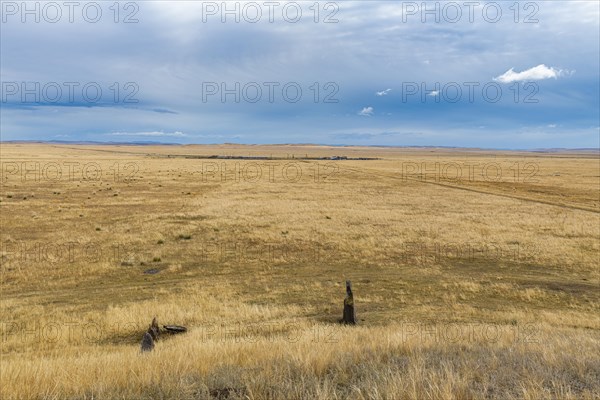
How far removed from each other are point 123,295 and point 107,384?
434 inches

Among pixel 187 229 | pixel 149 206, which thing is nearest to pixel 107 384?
pixel 187 229

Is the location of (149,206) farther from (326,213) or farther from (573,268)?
(573,268)

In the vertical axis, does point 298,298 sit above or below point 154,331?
below

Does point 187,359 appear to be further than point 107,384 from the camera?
Yes

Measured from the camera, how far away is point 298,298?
14578mm

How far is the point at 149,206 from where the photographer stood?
38938 mm

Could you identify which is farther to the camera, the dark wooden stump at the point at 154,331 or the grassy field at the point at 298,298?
the dark wooden stump at the point at 154,331

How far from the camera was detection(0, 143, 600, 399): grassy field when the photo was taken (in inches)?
193

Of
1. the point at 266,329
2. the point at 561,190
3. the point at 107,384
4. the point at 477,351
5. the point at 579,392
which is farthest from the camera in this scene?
the point at 561,190

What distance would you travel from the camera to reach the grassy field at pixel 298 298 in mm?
4891

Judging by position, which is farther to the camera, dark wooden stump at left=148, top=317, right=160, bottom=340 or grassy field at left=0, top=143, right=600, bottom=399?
dark wooden stump at left=148, top=317, right=160, bottom=340

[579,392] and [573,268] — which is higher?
[579,392]

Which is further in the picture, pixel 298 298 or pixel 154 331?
pixel 298 298

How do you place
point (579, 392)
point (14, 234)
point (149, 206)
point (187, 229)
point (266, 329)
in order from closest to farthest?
1. point (579, 392)
2. point (266, 329)
3. point (14, 234)
4. point (187, 229)
5. point (149, 206)
